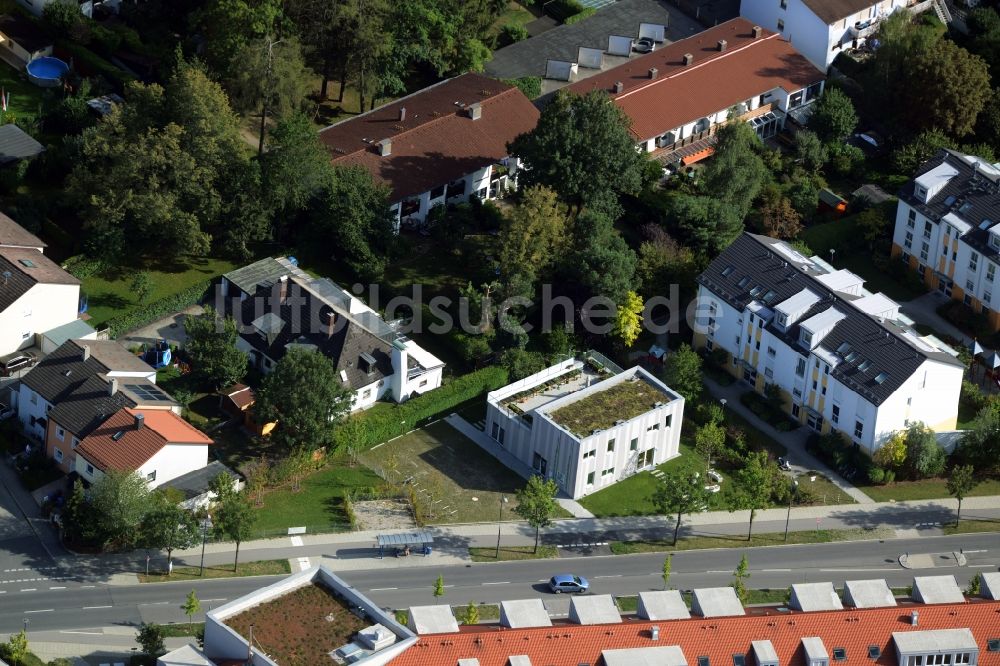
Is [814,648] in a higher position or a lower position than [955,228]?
→ lower

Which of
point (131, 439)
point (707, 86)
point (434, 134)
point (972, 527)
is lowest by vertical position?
point (972, 527)

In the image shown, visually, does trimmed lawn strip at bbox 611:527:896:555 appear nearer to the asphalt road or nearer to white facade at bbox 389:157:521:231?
the asphalt road

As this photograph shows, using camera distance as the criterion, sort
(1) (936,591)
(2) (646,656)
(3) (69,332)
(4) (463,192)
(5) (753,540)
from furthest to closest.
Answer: (4) (463,192)
(3) (69,332)
(5) (753,540)
(1) (936,591)
(2) (646,656)

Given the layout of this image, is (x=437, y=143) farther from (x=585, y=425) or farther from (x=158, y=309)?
(x=585, y=425)

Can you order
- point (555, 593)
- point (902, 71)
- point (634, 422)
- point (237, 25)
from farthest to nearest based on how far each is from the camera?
point (902, 71), point (237, 25), point (634, 422), point (555, 593)

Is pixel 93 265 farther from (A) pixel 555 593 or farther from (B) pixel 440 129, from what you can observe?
(A) pixel 555 593

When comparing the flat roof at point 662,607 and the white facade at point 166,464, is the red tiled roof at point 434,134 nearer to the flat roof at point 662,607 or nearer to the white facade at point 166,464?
the white facade at point 166,464

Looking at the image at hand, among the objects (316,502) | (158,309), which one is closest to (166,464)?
(316,502)

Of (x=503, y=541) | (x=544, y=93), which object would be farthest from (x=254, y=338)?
(x=544, y=93)
